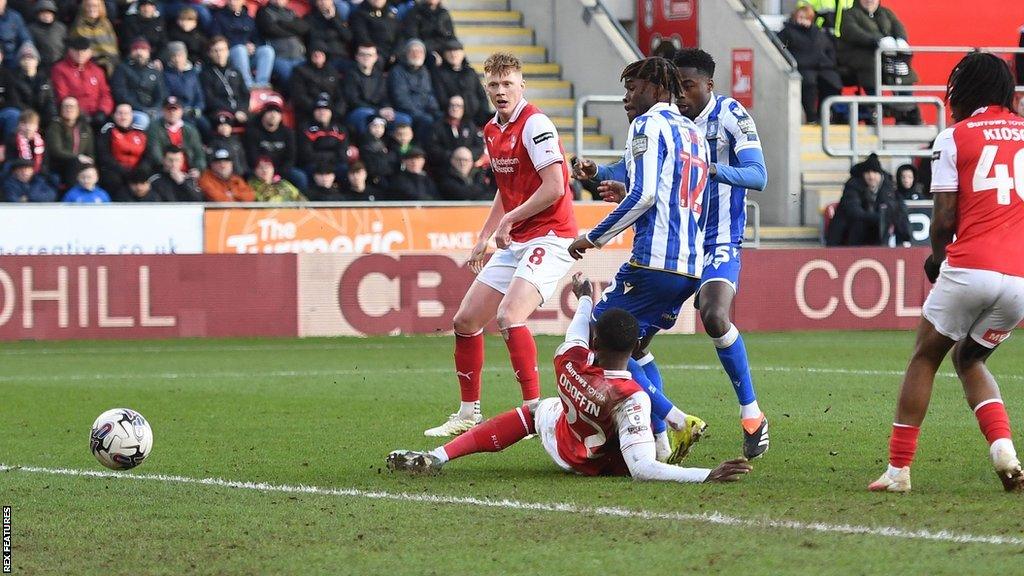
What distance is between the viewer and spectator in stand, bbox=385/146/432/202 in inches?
787

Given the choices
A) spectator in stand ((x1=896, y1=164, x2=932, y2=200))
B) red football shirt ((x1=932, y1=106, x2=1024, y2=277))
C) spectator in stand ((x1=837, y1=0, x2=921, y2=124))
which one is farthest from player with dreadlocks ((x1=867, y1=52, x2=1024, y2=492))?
spectator in stand ((x1=837, y1=0, x2=921, y2=124))

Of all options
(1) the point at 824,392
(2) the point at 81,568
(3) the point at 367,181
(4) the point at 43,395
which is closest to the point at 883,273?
(3) the point at 367,181

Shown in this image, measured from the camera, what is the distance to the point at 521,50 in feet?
82.4

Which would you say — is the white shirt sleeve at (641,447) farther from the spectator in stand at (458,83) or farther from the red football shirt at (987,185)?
the spectator in stand at (458,83)

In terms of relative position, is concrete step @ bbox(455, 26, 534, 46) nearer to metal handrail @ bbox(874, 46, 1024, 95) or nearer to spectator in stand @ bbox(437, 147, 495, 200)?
spectator in stand @ bbox(437, 147, 495, 200)

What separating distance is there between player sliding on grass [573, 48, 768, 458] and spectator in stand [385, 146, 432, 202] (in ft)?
37.0

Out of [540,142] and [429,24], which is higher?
[429,24]

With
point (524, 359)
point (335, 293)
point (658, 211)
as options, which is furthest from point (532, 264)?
point (335, 293)

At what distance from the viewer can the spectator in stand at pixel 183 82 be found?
19.8 metres

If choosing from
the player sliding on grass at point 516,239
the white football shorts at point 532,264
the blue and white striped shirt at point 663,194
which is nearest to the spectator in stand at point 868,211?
the player sliding on grass at point 516,239

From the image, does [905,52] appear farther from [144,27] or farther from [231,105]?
[144,27]

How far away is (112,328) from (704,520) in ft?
40.1

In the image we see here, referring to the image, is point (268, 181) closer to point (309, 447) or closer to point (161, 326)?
point (161, 326)

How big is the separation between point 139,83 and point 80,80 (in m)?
0.67
